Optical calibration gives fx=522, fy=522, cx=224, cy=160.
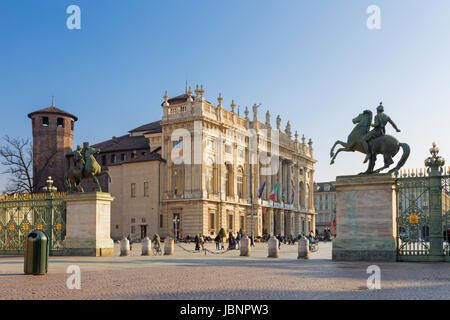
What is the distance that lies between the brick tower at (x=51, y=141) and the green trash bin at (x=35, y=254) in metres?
70.0

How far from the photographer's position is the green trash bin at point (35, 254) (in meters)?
15.5

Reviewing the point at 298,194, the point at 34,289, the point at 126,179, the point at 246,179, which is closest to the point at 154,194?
the point at 126,179

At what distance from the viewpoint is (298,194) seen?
101250 mm

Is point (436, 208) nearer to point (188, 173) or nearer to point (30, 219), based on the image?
point (30, 219)

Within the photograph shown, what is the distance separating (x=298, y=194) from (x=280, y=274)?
86.7 m

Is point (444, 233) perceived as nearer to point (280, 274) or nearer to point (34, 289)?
point (280, 274)

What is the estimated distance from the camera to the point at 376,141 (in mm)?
21469

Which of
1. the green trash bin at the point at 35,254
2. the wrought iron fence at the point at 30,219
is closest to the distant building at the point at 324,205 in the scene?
the wrought iron fence at the point at 30,219

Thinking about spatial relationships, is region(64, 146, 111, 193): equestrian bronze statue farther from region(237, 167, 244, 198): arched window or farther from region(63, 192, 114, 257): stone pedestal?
region(237, 167, 244, 198): arched window

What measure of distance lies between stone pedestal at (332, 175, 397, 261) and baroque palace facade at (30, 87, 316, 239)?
42640mm

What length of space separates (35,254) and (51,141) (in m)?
72.5

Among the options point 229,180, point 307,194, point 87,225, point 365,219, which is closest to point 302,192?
point 307,194

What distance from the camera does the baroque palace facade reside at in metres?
64.8

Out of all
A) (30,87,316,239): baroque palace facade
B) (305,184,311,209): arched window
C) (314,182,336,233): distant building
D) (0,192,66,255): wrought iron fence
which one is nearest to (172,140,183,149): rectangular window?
(30,87,316,239): baroque palace facade
